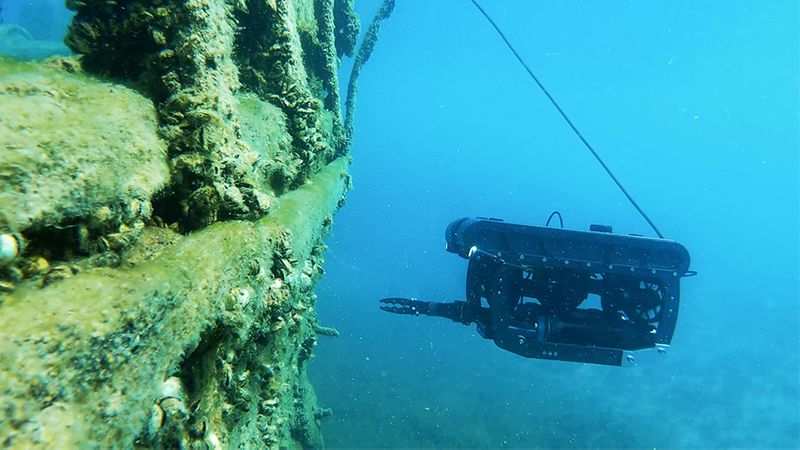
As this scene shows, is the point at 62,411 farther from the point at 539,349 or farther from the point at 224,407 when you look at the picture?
the point at 539,349

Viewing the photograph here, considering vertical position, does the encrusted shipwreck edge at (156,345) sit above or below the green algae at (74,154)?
below

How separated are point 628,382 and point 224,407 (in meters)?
23.3

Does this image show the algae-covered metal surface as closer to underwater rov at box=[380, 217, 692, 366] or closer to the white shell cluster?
the white shell cluster

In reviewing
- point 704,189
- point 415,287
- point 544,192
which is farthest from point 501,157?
point 415,287

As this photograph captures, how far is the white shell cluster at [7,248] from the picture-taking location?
102cm

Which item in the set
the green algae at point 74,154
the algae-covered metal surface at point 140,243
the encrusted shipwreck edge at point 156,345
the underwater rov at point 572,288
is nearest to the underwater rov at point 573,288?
the underwater rov at point 572,288

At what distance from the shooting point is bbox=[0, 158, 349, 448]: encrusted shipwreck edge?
0.90 meters

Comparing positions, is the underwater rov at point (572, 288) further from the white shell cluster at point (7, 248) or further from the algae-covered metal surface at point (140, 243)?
the white shell cluster at point (7, 248)

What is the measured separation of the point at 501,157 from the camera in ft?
616

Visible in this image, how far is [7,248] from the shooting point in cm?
102

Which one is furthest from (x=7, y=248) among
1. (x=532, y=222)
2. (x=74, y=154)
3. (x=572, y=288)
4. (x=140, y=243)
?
(x=532, y=222)

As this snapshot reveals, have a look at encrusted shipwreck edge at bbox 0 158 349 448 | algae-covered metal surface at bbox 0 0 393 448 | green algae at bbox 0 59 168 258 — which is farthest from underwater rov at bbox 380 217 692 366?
green algae at bbox 0 59 168 258

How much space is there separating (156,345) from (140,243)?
0.53 m

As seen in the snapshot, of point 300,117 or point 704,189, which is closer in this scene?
point 300,117
